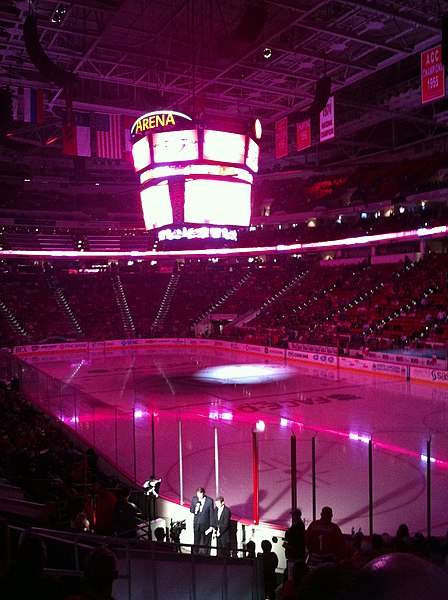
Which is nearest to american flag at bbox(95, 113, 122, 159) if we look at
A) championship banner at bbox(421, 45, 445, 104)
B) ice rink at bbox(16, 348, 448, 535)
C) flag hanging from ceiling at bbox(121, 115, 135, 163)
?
flag hanging from ceiling at bbox(121, 115, 135, 163)

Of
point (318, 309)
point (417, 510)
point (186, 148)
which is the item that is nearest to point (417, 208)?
point (318, 309)

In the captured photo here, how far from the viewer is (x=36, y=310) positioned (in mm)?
45094

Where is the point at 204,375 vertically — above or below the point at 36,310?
below

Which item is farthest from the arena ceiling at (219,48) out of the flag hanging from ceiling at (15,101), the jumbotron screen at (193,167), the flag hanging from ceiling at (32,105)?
the jumbotron screen at (193,167)

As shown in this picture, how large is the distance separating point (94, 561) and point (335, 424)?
1554 centimetres

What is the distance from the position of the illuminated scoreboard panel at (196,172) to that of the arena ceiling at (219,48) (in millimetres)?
1129

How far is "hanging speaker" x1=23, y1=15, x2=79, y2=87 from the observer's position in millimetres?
14766

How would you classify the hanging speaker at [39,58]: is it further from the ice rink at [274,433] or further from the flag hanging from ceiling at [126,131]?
the ice rink at [274,433]

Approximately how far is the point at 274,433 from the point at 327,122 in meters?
11.5

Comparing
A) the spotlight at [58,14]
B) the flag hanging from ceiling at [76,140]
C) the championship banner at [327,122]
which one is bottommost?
the flag hanging from ceiling at [76,140]

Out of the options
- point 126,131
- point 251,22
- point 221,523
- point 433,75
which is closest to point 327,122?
point 433,75

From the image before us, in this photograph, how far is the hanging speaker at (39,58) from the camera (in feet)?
48.4

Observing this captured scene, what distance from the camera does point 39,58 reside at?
51.0ft

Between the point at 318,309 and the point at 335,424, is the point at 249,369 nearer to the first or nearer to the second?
the point at 318,309
